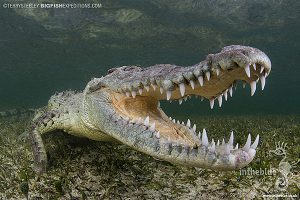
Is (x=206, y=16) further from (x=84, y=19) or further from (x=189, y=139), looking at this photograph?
(x=189, y=139)

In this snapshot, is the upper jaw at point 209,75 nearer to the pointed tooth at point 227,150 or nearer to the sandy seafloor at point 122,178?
the pointed tooth at point 227,150

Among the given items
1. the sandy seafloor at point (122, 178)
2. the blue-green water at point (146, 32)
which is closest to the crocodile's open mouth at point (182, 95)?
the sandy seafloor at point (122, 178)

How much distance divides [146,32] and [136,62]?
462 inches

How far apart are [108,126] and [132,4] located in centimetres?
1789

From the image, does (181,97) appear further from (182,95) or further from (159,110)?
(182,95)

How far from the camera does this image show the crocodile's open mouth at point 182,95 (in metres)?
2.87

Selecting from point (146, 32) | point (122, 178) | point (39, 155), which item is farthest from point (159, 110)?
point (146, 32)

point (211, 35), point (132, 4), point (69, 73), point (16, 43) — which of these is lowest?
point (69, 73)

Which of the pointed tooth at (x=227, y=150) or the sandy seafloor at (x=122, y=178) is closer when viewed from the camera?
the pointed tooth at (x=227, y=150)

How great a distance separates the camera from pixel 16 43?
28266 millimetres

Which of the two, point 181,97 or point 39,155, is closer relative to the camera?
point 181,97

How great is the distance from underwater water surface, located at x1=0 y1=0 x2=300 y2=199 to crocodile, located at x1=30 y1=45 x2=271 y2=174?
52cm

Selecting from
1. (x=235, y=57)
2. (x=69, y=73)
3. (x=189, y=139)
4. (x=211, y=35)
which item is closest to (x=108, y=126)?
(x=189, y=139)

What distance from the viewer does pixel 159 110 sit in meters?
4.49
